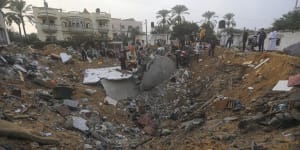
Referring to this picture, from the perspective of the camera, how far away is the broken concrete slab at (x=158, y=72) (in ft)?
32.4

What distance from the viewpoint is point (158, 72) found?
10.5m

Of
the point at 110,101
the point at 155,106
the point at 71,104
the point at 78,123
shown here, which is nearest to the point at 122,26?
the point at 155,106

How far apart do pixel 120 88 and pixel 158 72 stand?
2.23 m

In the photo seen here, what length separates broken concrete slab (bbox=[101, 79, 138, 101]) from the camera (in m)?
8.85

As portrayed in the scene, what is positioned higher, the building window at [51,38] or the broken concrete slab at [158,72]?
the building window at [51,38]

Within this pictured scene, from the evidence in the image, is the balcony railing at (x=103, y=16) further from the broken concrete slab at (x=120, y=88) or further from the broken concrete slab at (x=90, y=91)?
the broken concrete slab at (x=90, y=91)

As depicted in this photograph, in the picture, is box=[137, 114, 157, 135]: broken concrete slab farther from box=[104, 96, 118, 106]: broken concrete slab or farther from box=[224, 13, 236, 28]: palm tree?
box=[224, 13, 236, 28]: palm tree

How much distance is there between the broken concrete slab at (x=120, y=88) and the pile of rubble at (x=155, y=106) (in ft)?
0.13

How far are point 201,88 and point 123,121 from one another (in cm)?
411

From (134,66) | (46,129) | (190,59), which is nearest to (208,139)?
(46,129)

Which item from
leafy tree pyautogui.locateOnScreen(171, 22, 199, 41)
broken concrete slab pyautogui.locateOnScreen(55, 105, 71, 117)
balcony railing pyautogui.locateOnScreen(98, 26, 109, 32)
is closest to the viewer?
broken concrete slab pyautogui.locateOnScreen(55, 105, 71, 117)

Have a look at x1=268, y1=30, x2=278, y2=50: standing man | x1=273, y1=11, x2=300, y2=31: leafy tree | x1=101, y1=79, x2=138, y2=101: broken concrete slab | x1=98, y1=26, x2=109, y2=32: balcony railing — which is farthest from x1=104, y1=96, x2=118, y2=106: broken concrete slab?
x1=98, y1=26, x2=109, y2=32: balcony railing

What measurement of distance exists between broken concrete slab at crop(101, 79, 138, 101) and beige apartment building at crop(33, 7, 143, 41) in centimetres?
2022

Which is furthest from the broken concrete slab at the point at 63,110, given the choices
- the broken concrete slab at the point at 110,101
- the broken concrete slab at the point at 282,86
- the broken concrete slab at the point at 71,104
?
the broken concrete slab at the point at 282,86
